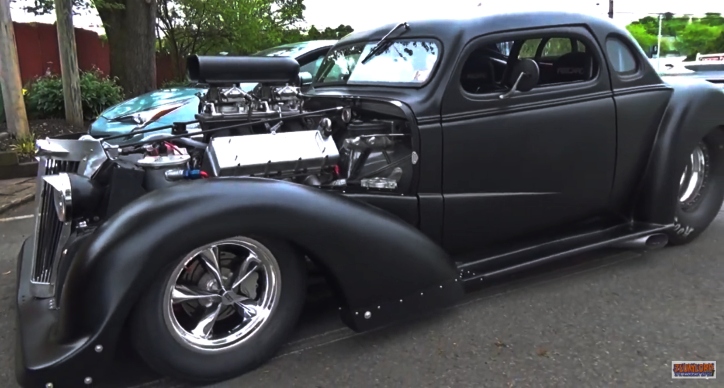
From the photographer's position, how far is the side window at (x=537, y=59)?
3.85 m

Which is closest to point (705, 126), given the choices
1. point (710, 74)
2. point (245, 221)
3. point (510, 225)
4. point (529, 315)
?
point (510, 225)

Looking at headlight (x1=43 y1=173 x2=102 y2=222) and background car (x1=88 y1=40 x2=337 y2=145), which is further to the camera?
A: background car (x1=88 y1=40 x2=337 y2=145)

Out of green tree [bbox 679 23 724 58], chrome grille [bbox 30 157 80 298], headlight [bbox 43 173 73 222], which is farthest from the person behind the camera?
green tree [bbox 679 23 724 58]

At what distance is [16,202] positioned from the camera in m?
6.45

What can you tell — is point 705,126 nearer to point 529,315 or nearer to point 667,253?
point 667,253

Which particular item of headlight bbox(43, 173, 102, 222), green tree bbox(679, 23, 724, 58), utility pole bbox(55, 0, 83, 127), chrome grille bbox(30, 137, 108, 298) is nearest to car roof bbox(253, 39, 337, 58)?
utility pole bbox(55, 0, 83, 127)

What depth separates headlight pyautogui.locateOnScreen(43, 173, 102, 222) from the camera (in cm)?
289

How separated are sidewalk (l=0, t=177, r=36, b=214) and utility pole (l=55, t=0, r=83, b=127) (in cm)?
253

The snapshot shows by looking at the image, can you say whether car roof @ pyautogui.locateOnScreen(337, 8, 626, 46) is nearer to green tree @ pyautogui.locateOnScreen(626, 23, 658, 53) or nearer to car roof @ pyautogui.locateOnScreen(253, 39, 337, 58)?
car roof @ pyautogui.locateOnScreen(253, 39, 337, 58)

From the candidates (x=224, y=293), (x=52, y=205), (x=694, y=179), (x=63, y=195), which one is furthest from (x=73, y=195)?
(x=694, y=179)

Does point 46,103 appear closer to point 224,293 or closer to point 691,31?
point 224,293

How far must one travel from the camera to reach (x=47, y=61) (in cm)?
1433

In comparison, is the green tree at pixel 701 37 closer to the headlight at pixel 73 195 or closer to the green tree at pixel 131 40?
the green tree at pixel 131 40

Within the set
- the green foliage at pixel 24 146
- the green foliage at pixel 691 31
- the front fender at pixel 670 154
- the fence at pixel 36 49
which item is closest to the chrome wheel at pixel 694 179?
the front fender at pixel 670 154
